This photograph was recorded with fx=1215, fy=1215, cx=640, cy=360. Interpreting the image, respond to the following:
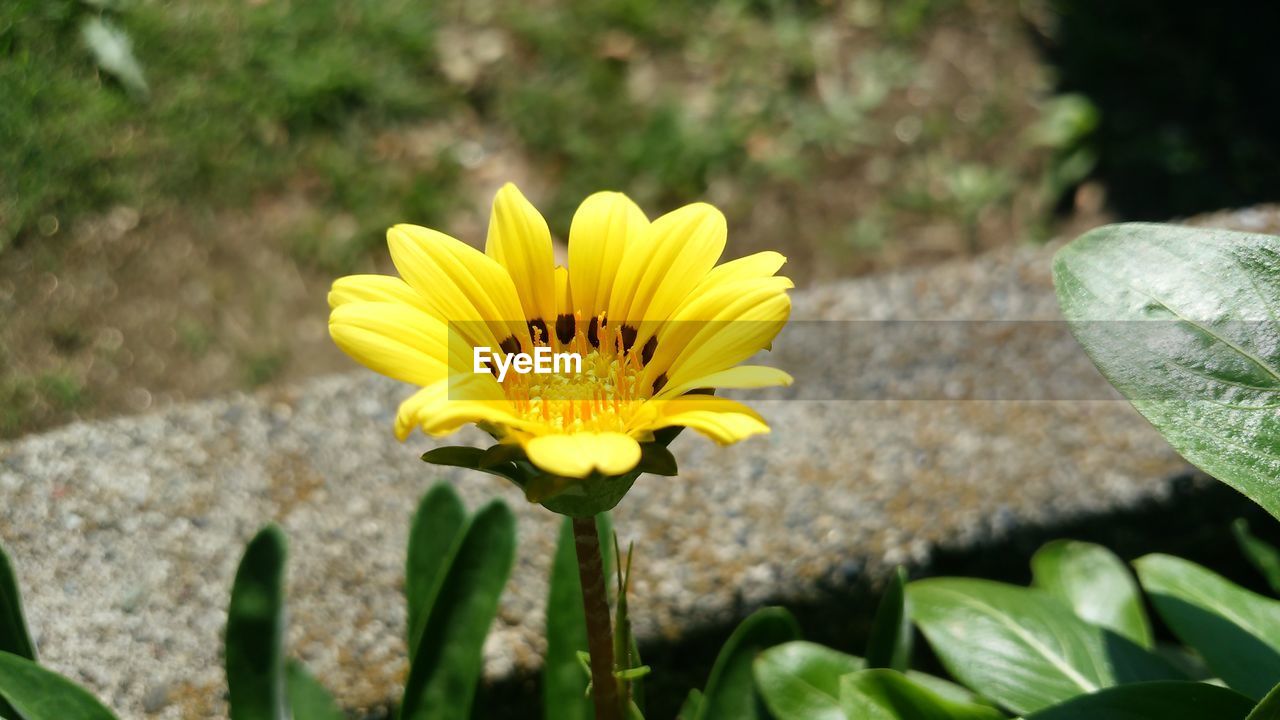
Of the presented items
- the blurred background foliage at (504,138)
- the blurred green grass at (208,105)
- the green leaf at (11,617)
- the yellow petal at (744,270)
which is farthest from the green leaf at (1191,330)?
the blurred green grass at (208,105)

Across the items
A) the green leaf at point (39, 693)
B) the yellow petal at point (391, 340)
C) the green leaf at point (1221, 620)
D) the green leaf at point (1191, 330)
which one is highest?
the yellow petal at point (391, 340)

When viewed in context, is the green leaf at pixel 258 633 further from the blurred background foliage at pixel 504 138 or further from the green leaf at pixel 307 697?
the blurred background foliage at pixel 504 138

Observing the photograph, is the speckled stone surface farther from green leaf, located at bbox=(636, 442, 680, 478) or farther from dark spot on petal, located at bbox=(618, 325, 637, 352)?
green leaf, located at bbox=(636, 442, 680, 478)

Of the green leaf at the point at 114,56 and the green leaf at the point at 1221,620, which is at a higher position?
the green leaf at the point at 114,56

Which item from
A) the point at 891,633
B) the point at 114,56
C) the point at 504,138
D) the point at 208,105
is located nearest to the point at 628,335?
the point at 891,633

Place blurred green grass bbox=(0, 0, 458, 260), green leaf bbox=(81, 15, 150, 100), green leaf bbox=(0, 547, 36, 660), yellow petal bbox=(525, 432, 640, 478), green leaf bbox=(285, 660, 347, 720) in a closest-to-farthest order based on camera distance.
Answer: yellow petal bbox=(525, 432, 640, 478), green leaf bbox=(0, 547, 36, 660), green leaf bbox=(285, 660, 347, 720), blurred green grass bbox=(0, 0, 458, 260), green leaf bbox=(81, 15, 150, 100)

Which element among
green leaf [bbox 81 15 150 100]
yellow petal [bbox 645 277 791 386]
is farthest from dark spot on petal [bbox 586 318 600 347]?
green leaf [bbox 81 15 150 100]

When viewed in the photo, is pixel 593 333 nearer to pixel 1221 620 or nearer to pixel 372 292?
pixel 372 292
